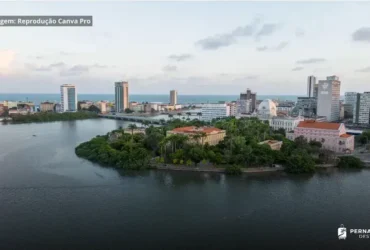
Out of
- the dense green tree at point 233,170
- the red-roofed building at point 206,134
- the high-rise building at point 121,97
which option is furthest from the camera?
the high-rise building at point 121,97

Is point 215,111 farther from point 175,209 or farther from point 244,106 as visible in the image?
point 175,209

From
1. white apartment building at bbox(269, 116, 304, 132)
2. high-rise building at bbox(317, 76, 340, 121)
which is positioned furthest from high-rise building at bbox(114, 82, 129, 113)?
white apartment building at bbox(269, 116, 304, 132)

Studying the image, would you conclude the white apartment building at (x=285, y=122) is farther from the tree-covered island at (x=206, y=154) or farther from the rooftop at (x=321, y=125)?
the tree-covered island at (x=206, y=154)

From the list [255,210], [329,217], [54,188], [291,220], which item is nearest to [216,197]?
[255,210]

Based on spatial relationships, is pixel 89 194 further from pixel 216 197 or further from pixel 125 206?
pixel 216 197

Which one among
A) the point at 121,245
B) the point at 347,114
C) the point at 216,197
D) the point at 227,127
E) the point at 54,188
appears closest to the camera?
the point at 121,245

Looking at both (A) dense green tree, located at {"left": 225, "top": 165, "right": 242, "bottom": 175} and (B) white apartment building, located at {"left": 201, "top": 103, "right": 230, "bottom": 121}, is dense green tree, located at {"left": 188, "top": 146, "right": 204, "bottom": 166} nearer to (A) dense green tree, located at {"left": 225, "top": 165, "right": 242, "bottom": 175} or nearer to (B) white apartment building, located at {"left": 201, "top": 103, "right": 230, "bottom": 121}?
(A) dense green tree, located at {"left": 225, "top": 165, "right": 242, "bottom": 175}

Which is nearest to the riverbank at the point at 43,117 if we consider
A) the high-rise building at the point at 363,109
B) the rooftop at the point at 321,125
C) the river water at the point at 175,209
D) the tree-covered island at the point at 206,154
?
the tree-covered island at the point at 206,154
